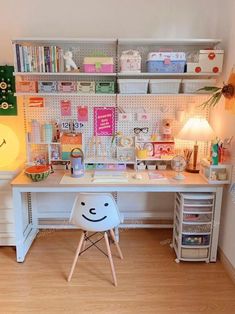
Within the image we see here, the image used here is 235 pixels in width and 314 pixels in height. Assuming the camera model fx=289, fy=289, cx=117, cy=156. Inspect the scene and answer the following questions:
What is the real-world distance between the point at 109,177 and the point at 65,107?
85 cm

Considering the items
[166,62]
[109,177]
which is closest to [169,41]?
[166,62]

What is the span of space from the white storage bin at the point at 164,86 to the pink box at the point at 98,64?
402 mm

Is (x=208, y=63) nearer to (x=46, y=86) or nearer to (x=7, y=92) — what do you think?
(x=46, y=86)

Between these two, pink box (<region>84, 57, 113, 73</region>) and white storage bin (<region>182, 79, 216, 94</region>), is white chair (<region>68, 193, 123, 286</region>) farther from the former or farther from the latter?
white storage bin (<region>182, 79, 216, 94</region>)

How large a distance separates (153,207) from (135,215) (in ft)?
0.71

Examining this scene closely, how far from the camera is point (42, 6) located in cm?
270

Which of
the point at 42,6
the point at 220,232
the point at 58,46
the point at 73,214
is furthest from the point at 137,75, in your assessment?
the point at 220,232

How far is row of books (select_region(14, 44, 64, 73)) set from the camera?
8.25ft

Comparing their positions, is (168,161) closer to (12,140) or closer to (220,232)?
(220,232)

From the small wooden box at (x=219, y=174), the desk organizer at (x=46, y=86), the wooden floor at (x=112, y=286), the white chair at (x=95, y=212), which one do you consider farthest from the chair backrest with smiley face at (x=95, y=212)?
the desk organizer at (x=46, y=86)

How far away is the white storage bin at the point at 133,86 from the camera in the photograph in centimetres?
261

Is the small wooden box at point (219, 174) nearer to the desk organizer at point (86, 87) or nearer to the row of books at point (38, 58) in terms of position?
the desk organizer at point (86, 87)

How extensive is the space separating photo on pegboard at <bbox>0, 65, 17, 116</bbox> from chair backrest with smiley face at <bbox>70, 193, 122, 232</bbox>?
130 cm

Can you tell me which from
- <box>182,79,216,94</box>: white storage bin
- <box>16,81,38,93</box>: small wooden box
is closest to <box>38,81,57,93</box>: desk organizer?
<box>16,81,38,93</box>: small wooden box
